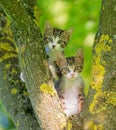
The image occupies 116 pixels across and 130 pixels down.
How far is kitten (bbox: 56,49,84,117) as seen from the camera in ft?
13.2

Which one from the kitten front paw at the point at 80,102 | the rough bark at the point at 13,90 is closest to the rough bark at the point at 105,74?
the rough bark at the point at 13,90

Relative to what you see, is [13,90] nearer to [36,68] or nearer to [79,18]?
[36,68]

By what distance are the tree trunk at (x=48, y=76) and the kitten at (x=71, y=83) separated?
384 millimetres

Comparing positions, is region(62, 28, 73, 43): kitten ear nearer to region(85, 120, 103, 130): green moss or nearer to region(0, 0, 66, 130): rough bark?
region(0, 0, 66, 130): rough bark

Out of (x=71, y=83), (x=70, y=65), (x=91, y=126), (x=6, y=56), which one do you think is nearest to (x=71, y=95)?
(x=71, y=83)

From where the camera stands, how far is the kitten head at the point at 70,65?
→ 4.16 m

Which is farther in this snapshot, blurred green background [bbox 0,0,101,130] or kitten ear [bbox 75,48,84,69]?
blurred green background [bbox 0,0,101,130]

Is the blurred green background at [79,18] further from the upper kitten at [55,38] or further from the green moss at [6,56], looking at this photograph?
the green moss at [6,56]

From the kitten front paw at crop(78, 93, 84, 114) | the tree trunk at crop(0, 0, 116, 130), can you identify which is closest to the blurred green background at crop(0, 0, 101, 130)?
the kitten front paw at crop(78, 93, 84, 114)

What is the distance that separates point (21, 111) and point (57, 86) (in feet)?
1.79

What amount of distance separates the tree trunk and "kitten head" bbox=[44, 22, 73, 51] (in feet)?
2.38

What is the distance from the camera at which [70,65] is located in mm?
4184

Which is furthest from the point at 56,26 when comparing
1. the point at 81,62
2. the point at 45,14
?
the point at 81,62

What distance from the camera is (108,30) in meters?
3.16
